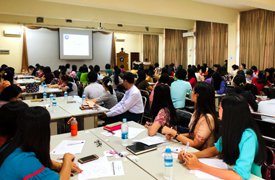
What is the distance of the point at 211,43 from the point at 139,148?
10823mm

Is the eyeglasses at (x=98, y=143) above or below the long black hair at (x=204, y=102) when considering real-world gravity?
below

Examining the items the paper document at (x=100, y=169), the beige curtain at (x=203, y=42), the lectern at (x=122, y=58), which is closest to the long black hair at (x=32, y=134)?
the paper document at (x=100, y=169)

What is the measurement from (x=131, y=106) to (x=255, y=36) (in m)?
8.25

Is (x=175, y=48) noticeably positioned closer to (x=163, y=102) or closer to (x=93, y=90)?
(x=93, y=90)

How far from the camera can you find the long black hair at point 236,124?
68.8 inches

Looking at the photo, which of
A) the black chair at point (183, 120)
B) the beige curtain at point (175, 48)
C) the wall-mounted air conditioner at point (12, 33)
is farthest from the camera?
the beige curtain at point (175, 48)

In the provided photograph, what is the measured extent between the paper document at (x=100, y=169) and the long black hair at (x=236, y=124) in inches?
33.3

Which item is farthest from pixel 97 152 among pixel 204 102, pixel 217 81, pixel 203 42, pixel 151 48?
pixel 151 48

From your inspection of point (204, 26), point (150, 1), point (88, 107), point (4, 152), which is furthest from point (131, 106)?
point (204, 26)

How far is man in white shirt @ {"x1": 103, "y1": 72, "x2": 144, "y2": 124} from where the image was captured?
13.3 ft

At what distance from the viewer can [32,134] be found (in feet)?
4.78

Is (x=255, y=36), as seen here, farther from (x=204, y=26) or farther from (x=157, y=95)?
(x=157, y=95)

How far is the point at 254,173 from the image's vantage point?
1.86 meters

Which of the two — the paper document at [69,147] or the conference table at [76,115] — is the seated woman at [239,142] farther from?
the conference table at [76,115]
